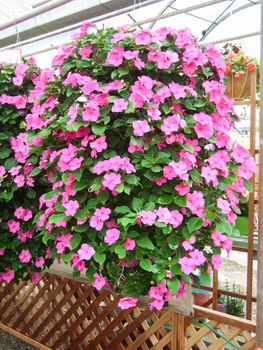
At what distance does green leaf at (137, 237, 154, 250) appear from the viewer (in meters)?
1.18

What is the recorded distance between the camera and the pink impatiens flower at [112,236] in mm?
1198

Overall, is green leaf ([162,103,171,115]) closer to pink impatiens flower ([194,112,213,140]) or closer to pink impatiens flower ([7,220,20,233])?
pink impatiens flower ([194,112,213,140])

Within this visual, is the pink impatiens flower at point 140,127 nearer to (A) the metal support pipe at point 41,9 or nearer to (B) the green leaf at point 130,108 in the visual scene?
(B) the green leaf at point 130,108

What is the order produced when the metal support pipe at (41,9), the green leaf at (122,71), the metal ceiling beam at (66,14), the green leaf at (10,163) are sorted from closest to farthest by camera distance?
1. the green leaf at (122,71)
2. the green leaf at (10,163)
3. the metal ceiling beam at (66,14)
4. the metal support pipe at (41,9)

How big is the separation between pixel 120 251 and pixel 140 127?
390 mm

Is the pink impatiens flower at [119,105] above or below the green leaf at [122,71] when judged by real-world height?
below

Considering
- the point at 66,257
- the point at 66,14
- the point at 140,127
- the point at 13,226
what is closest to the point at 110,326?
the point at 13,226

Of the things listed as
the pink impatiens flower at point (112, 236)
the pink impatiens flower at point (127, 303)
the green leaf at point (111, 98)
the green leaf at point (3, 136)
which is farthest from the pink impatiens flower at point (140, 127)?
the green leaf at point (3, 136)

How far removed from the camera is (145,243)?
1192 millimetres

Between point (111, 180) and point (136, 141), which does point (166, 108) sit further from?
point (111, 180)

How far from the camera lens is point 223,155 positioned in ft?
4.33

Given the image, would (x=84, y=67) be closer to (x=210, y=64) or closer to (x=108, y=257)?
(x=210, y=64)

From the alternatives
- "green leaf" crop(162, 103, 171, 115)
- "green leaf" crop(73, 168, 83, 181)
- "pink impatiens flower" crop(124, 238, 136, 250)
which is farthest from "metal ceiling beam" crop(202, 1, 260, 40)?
"pink impatiens flower" crop(124, 238, 136, 250)

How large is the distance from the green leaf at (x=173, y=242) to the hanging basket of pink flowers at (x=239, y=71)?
990 mm
